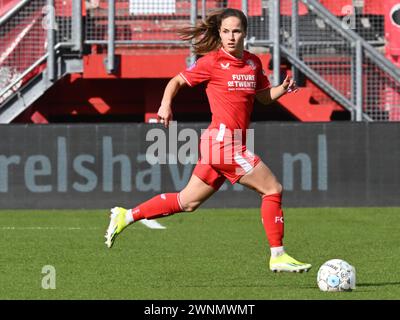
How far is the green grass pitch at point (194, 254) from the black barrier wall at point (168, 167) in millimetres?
438

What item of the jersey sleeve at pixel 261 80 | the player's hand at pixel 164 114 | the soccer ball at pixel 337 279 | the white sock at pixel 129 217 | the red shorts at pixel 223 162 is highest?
the jersey sleeve at pixel 261 80

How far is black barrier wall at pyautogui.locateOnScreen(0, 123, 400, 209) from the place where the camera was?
1900 cm

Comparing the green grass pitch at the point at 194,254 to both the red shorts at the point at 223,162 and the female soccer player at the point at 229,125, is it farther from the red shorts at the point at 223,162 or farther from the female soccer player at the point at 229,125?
the red shorts at the point at 223,162

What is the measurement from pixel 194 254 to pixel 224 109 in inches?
101

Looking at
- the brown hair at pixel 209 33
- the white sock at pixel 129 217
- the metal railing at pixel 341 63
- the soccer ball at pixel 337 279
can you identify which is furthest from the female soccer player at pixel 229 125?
the metal railing at pixel 341 63

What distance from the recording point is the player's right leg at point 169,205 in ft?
33.8

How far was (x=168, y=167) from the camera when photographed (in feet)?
62.3

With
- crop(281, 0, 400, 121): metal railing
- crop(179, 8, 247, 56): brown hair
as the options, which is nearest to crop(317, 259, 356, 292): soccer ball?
crop(179, 8, 247, 56): brown hair

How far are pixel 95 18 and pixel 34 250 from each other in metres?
8.80

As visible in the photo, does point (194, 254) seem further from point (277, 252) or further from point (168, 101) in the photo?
point (168, 101)

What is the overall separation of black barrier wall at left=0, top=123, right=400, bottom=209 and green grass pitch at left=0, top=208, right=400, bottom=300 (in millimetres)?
438

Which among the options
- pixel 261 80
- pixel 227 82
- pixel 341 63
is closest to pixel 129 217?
pixel 227 82

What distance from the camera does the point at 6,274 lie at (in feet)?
35.2

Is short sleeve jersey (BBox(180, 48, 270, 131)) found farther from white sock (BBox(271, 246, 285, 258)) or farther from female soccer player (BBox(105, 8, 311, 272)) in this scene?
white sock (BBox(271, 246, 285, 258))
